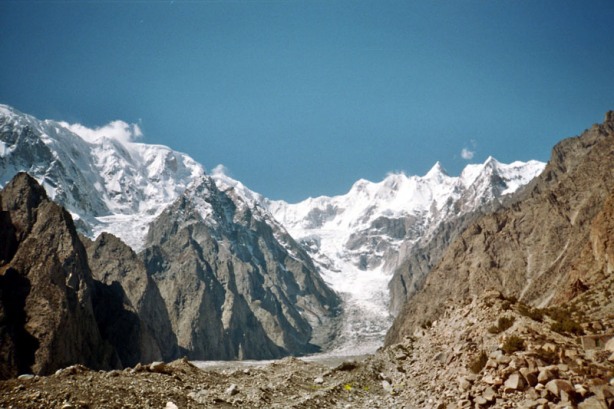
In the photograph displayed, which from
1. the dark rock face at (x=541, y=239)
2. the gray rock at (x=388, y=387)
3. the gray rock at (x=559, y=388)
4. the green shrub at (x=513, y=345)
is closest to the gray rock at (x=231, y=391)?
the gray rock at (x=388, y=387)

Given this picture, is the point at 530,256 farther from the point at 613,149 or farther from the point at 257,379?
the point at 257,379

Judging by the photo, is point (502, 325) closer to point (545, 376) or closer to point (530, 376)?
point (530, 376)

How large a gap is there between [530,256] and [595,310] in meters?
152

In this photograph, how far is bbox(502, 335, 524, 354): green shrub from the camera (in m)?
17.9

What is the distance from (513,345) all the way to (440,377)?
17.6 ft

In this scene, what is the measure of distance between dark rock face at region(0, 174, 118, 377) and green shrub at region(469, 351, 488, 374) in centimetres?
8952

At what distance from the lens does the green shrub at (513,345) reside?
17.9 m

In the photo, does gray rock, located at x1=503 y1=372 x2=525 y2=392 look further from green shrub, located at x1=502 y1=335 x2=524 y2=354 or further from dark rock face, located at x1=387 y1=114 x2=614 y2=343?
dark rock face, located at x1=387 y1=114 x2=614 y2=343

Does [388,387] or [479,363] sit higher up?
[479,363]

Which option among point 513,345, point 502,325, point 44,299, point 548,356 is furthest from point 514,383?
point 44,299

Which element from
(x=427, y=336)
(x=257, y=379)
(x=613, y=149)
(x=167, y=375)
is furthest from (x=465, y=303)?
(x=613, y=149)

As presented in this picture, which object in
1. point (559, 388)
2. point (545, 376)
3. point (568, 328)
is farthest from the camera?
point (568, 328)

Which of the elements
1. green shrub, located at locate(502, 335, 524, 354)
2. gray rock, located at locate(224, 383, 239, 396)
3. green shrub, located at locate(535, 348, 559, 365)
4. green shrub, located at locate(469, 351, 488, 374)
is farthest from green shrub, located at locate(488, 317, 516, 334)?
gray rock, located at locate(224, 383, 239, 396)

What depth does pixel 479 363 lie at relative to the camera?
749 inches
